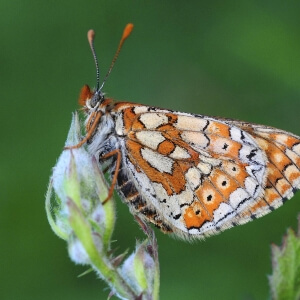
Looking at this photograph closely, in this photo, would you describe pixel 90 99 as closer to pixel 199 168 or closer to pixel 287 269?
pixel 199 168

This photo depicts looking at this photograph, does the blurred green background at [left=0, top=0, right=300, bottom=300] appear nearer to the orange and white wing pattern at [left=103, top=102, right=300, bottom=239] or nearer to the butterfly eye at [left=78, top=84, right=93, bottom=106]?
the orange and white wing pattern at [left=103, top=102, right=300, bottom=239]

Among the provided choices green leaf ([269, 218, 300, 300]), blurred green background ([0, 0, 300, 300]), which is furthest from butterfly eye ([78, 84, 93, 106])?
blurred green background ([0, 0, 300, 300])

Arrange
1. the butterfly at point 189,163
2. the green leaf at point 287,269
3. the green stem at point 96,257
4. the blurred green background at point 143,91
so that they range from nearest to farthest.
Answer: the green stem at point 96,257, the green leaf at point 287,269, the butterfly at point 189,163, the blurred green background at point 143,91

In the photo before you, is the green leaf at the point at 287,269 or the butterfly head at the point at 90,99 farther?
the butterfly head at the point at 90,99

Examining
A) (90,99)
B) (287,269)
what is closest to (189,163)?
(90,99)

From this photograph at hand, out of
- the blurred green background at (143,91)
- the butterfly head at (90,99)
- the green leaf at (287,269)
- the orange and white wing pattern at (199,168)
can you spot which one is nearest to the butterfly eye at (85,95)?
the butterfly head at (90,99)

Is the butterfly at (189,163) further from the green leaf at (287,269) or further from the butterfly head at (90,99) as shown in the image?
the green leaf at (287,269)
